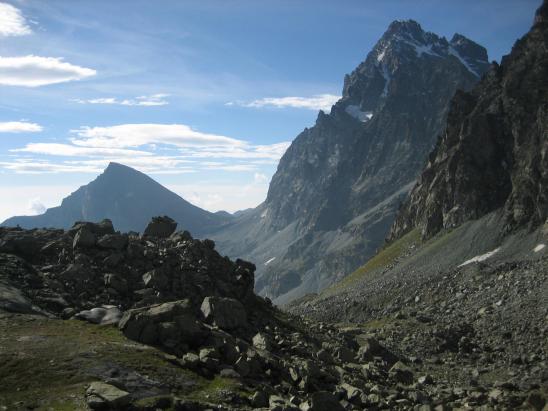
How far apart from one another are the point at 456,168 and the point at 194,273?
15036 centimetres

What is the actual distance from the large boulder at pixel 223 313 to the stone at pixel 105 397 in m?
18.1

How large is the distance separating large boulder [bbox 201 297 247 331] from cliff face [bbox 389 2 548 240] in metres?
112

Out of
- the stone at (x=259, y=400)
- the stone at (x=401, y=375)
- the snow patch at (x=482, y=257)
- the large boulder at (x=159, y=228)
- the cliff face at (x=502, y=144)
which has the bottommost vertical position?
the stone at (x=401, y=375)

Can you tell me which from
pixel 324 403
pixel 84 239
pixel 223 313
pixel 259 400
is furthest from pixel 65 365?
pixel 84 239

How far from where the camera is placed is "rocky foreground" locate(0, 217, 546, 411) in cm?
3166

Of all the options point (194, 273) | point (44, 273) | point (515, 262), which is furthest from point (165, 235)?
point (515, 262)

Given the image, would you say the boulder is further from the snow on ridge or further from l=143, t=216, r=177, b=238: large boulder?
the snow on ridge

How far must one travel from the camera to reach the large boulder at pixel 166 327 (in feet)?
129

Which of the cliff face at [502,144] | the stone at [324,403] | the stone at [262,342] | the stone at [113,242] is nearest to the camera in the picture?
the stone at [324,403]

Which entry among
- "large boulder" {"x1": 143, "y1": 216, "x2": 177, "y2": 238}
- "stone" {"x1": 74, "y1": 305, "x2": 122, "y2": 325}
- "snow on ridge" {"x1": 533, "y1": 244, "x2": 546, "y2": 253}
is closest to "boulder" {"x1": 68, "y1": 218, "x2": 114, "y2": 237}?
"large boulder" {"x1": 143, "y1": 216, "x2": 177, "y2": 238}

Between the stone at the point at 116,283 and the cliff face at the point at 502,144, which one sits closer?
the stone at the point at 116,283

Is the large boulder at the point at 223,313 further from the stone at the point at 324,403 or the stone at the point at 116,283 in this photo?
the stone at the point at 324,403

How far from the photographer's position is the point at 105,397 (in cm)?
2881

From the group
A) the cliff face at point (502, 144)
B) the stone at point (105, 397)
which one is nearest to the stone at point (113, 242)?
the stone at point (105, 397)
